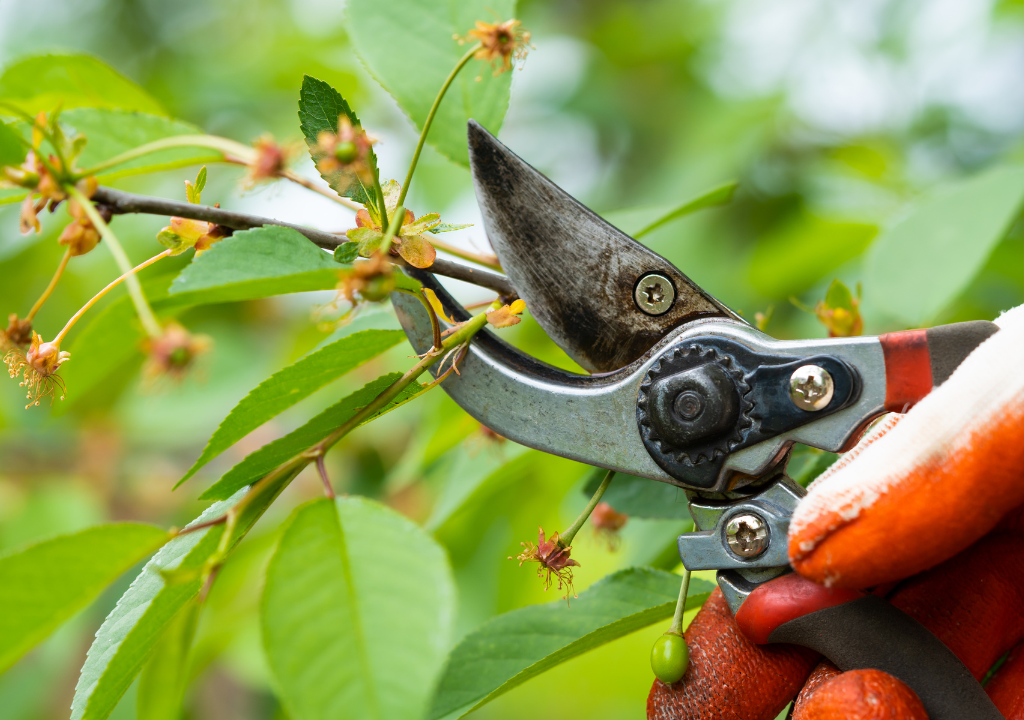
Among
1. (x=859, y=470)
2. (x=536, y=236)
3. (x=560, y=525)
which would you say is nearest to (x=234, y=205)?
(x=560, y=525)

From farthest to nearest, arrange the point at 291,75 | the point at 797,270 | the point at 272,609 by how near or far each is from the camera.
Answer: the point at 291,75
the point at 797,270
the point at 272,609

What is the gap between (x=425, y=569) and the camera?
0.39 meters

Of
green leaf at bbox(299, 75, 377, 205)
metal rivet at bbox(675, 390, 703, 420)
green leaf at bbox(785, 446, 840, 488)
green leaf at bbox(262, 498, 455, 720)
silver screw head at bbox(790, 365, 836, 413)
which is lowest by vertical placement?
green leaf at bbox(785, 446, 840, 488)

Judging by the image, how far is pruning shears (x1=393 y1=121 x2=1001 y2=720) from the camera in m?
0.49

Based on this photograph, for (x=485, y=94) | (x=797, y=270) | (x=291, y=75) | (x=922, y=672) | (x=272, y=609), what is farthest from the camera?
(x=291, y=75)

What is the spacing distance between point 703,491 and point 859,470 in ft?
0.38

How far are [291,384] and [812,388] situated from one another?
1.07 ft

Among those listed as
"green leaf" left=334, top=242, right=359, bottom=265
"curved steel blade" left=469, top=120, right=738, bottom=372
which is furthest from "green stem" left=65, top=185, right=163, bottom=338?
"curved steel blade" left=469, top=120, right=738, bottom=372

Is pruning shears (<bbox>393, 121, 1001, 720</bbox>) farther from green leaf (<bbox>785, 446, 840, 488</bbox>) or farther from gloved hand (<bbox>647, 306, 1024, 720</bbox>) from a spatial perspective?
green leaf (<bbox>785, 446, 840, 488</bbox>)

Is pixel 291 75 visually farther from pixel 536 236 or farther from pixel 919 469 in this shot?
pixel 919 469

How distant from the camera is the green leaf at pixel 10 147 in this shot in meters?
0.47

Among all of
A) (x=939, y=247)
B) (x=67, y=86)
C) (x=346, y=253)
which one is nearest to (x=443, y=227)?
(x=346, y=253)

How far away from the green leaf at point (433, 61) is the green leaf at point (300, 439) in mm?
286

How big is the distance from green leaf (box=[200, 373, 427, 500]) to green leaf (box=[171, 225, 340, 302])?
74mm
